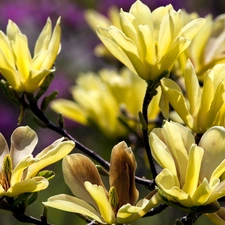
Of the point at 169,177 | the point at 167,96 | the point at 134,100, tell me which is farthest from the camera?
the point at 134,100

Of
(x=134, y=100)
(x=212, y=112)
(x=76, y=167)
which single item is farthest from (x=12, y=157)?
(x=134, y=100)

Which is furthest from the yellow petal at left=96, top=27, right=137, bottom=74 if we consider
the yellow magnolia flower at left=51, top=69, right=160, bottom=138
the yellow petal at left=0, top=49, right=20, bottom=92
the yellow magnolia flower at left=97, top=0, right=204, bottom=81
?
the yellow magnolia flower at left=51, top=69, right=160, bottom=138

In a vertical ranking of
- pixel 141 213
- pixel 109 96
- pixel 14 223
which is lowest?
pixel 14 223

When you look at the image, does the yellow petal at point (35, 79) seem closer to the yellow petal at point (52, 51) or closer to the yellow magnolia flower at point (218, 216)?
the yellow petal at point (52, 51)

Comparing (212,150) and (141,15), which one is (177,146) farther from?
(141,15)

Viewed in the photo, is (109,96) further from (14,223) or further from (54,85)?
(54,85)

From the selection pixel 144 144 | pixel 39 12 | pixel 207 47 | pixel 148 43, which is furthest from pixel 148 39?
pixel 39 12

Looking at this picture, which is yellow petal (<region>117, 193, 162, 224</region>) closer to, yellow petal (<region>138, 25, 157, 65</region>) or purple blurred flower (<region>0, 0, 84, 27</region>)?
yellow petal (<region>138, 25, 157, 65</region>)
